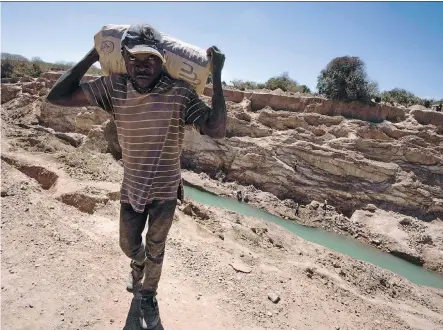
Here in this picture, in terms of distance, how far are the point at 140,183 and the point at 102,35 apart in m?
1.10

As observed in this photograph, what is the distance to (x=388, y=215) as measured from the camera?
45.7 feet

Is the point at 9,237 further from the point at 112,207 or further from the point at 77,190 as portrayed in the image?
the point at 77,190

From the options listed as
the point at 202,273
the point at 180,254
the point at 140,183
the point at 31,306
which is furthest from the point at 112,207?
the point at 140,183

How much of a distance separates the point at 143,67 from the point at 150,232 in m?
1.09

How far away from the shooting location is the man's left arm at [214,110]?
1918 mm

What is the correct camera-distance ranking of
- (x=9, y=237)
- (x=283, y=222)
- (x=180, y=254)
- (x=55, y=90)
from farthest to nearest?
(x=283, y=222) → (x=180, y=254) → (x=9, y=237) → (x=55, y=90)

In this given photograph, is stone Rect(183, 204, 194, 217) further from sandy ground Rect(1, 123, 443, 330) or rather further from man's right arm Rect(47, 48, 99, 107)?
man's right arm Rect(47, 48, 99, 107)

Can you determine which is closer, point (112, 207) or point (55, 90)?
point (55, 90)

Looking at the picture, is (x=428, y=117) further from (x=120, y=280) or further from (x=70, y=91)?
(x=70, y=91)

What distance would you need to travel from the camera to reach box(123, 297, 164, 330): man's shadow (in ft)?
8.01

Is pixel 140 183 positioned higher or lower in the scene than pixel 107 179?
Result: higher

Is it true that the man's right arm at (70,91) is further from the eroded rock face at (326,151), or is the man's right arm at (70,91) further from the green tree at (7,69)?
the green tree at (7,69)

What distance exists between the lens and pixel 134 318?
2521 mm

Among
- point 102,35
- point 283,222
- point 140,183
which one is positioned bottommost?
point 283,222
